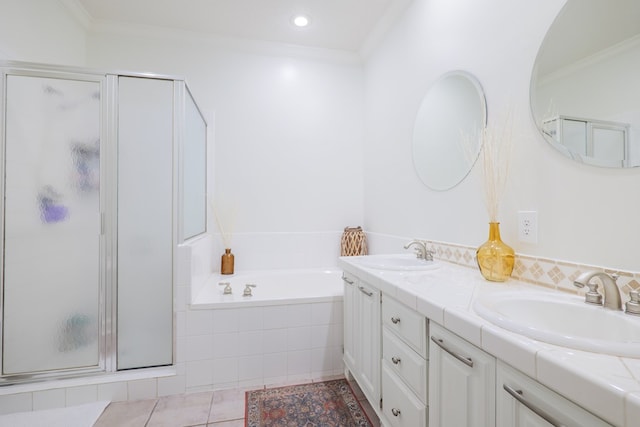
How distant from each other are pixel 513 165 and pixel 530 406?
0.98m

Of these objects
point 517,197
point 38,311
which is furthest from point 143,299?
point 517,197

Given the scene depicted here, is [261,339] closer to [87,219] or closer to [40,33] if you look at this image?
[87,219]

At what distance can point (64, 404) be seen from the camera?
5.25 feet

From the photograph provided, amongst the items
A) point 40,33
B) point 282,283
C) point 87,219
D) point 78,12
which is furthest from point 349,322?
point 78,12

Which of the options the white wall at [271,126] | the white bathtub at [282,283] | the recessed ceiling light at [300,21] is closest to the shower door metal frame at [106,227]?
the white bathtub at [282,283]

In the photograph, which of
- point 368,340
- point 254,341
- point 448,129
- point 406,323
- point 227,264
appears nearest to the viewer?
point 406,323

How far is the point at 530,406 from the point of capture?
0.62 m

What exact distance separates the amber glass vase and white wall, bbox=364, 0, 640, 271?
0.33 ft

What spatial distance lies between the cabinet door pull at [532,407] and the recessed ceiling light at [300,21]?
269 cm

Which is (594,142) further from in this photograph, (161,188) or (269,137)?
(269,137)

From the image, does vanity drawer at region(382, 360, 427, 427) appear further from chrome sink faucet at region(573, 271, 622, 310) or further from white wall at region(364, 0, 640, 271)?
white wall at region(364, 0, 640, 271)

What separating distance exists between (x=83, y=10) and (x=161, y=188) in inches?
71.0

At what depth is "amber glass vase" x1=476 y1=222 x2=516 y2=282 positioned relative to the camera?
1189 mm

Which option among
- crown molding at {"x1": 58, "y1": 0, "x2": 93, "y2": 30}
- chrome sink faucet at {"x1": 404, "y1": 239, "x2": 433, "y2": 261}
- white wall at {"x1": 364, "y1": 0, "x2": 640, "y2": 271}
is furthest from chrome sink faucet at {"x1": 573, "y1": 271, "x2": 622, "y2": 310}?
crown molding at {"x1": 58, "y1": 0, "x2": 93, "y2": 30}
